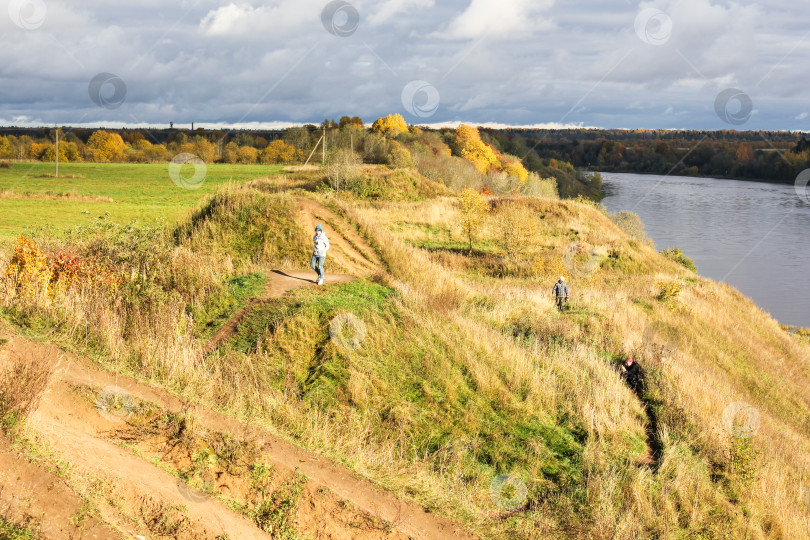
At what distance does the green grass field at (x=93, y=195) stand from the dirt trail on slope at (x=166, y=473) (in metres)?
A: 9.80

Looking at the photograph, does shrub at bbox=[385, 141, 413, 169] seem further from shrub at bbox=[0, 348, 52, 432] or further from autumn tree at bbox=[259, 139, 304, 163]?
shrub at bbox=[0, 348, 52, 432]

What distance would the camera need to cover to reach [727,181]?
401ft

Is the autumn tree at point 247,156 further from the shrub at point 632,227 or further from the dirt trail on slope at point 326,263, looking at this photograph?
the dirt trail on slope at point 326,263

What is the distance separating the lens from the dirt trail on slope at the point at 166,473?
714cm

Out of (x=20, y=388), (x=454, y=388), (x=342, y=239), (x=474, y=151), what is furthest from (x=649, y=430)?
(x=474, y=151)

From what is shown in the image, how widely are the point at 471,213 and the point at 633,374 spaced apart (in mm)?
19885

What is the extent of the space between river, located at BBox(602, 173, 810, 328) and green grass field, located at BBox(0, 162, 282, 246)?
36777 millimetres

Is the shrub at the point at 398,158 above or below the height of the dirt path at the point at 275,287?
above

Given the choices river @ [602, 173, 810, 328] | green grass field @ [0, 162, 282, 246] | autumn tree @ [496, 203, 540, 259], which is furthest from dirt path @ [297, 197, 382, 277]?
river @ [602, 173, 810, 328]

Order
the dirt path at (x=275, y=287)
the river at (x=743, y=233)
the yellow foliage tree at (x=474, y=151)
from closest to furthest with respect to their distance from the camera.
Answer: the dirt path at (x=275, y=287), the river at (x=743, y=233), the yellow foliage tree at (x=474, y=151)

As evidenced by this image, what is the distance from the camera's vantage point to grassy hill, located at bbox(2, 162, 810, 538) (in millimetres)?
9875

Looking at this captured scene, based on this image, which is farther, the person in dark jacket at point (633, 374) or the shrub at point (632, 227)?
the shrub at point (632, 227)

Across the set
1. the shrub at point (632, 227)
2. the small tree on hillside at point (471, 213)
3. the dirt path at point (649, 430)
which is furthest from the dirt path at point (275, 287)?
the shrub at point (632, 227)

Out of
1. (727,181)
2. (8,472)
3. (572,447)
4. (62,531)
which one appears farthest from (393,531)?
(727,181)
